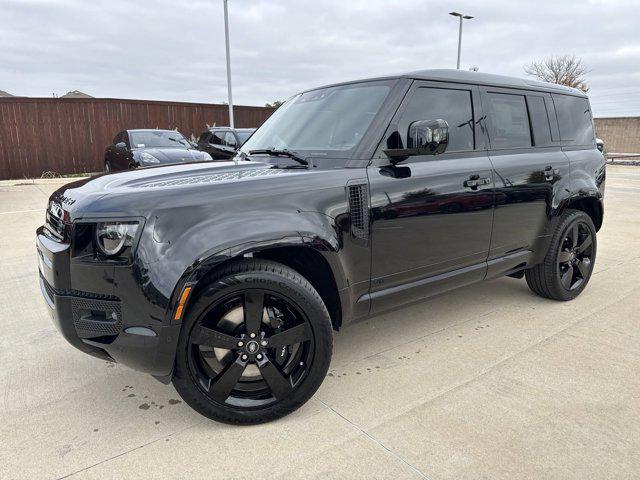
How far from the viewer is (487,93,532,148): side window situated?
3.51 meters

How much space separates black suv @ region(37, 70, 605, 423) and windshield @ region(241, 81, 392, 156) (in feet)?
0.05

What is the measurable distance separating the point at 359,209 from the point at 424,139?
1.74ft

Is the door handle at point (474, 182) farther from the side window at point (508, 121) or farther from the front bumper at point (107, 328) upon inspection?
the front bumper at point (107, 328)

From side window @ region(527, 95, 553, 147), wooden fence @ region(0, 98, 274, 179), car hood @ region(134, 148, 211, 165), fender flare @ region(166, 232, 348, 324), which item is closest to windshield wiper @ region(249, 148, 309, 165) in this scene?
fender flare @ region(166, 232, 348, 324)

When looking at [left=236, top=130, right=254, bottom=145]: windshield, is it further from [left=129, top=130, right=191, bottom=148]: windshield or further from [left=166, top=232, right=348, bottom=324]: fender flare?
[left=166, top=232, right=348, bottom=324]: fender flare

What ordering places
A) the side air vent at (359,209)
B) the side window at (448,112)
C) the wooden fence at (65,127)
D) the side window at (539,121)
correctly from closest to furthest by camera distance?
the side air vent at (359,209) → the side window at (448,112) → the side window at (539,121) → the wooden fence at (65,127)

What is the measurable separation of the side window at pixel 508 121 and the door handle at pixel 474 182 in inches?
13.6

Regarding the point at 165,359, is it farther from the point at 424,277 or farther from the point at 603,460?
the point at 603,460

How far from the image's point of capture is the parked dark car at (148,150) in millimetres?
10203

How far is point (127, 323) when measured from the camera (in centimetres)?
218

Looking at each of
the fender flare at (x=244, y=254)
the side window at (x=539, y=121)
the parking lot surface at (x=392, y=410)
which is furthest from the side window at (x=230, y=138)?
the fender flare at (x=244, y=254)

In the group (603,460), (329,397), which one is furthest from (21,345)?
(603,460)

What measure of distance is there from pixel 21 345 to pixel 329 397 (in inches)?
88.8

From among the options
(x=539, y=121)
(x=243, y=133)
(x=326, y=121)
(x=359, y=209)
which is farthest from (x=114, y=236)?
(x=243, y=133)
